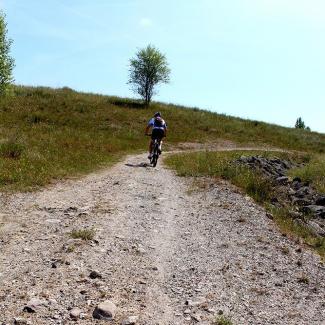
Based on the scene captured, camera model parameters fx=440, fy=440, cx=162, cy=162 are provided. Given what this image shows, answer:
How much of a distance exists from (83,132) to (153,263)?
30.0 metres

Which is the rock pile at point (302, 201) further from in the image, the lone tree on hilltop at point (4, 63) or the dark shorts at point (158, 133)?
the lone tree on hilltop at point (4, 63)

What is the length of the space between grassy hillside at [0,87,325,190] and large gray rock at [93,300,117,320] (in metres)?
9.86

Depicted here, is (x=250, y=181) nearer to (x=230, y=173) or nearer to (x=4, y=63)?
(x=230, y=173)

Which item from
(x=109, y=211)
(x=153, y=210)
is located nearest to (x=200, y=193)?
(x=153, y=210)

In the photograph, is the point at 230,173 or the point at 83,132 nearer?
the point at 230,173

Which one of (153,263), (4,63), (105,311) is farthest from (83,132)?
(105,311)

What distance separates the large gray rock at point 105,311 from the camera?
6.81 metres

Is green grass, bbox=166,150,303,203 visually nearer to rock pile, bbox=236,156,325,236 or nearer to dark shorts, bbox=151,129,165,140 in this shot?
rock pile, bbox=236,156,325,236

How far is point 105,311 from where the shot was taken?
689cm

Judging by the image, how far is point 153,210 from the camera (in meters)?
13.9

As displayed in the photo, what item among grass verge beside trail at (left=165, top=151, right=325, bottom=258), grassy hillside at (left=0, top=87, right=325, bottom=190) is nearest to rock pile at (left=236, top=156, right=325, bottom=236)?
grass verge beside trail at (left=165, top=151, right=325, bottom=258)

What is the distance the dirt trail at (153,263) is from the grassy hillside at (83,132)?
4.83 metres

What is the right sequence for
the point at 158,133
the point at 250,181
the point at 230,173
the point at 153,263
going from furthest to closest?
the point at 158,133
the point at 230,173
the point at 250,181
the point at 153,263

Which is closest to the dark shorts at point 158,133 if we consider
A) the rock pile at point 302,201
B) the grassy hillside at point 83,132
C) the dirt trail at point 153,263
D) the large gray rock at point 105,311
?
the grassy hillside at point 83,132
